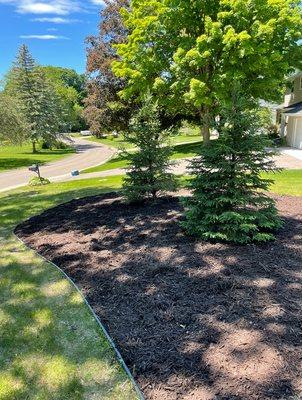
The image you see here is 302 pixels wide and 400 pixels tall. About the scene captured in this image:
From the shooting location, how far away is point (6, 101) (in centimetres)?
2486

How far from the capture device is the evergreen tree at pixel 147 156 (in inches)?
285

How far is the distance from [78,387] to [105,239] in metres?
3.04

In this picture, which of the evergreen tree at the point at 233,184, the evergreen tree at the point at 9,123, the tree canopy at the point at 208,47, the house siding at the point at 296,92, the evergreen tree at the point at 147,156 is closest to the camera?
the evergreen tree at the point at 233,184

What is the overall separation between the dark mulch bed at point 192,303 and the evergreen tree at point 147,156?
1396mm

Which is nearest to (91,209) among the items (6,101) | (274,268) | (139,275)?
(139,275)

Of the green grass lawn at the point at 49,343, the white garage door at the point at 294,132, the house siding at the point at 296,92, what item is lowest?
the green grass lawn at the point at 49,343

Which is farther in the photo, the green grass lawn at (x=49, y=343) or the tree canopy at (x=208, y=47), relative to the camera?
the tree canopy at (x=208, y=47)

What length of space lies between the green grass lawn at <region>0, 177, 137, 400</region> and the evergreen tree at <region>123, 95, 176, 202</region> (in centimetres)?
308

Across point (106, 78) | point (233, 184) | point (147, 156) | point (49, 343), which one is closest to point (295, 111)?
point (106, 78)

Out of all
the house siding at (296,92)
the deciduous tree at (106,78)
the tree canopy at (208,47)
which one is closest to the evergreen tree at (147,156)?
the tree canopy at (208,47)

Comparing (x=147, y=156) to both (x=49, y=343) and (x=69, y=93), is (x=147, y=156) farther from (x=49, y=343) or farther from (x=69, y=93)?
(x=69, y=93)

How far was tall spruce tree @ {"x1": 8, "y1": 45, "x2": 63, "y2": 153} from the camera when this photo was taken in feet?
117

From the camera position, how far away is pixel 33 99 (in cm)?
3616

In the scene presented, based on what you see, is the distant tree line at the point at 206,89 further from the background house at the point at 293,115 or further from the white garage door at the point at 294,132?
the white garage door at the point at 294,132
